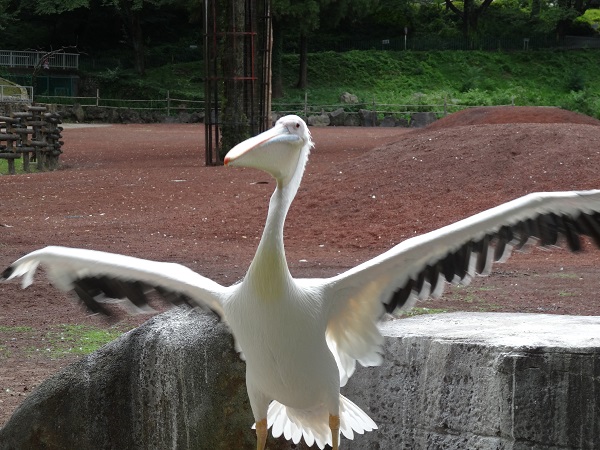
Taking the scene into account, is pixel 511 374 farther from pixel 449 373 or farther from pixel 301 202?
pixel 301 202

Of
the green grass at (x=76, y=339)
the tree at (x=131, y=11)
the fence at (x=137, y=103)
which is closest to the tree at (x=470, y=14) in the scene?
the tree at (x=131, y=11)

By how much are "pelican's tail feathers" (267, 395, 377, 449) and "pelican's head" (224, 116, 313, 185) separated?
1.17 metres

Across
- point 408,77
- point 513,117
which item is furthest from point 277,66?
point 513,117

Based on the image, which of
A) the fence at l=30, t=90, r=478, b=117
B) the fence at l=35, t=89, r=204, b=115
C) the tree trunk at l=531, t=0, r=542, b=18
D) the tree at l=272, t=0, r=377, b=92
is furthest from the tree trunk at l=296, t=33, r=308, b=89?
the tree trunk at l=531, t=0, r=542, b=18

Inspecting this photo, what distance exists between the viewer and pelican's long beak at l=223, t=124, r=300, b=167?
11.3 feet

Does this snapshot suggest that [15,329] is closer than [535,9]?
Yes

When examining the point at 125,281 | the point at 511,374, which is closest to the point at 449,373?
the point at 511,374

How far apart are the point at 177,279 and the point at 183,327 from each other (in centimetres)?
57

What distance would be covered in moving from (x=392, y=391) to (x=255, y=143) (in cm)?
156

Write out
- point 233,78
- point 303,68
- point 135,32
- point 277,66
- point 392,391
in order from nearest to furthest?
point 392,391
point 233,78
point 277,66
point 303,68
point 135,32

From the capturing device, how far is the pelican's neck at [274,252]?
393cm

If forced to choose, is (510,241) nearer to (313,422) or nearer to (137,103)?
(313,422)

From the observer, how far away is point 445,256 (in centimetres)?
425

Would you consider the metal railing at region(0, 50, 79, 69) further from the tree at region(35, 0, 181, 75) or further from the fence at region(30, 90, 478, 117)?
the fence at region(30, 90, 478, 117)
